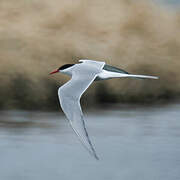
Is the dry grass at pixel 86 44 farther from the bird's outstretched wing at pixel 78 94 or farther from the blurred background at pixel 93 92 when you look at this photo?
the bird's outstretched wing at pixel 78 94

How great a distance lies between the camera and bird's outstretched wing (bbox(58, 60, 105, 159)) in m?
5.80

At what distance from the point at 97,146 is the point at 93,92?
2.36 m

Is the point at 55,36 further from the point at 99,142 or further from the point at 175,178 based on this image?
the point at 175,178

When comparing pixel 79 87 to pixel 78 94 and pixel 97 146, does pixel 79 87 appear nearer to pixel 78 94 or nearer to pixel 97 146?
pixel 78 94

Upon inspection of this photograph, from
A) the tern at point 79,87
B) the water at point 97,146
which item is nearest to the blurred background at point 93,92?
the water at point 97,146

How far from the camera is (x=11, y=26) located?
1255cm

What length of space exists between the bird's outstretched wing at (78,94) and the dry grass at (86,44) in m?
4.61

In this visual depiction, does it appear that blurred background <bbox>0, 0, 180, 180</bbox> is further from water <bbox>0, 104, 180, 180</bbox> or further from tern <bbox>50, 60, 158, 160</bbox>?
tern <bbox>50, 60, 158, 160</bbox>

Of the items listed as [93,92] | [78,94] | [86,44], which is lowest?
[93,92]

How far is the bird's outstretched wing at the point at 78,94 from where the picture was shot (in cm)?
580

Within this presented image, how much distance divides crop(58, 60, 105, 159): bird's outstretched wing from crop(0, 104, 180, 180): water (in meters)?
1.78

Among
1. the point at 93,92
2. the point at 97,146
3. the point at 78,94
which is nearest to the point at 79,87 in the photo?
the point at 78,94

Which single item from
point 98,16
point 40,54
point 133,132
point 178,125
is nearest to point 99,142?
point 133,132

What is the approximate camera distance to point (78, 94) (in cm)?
643
